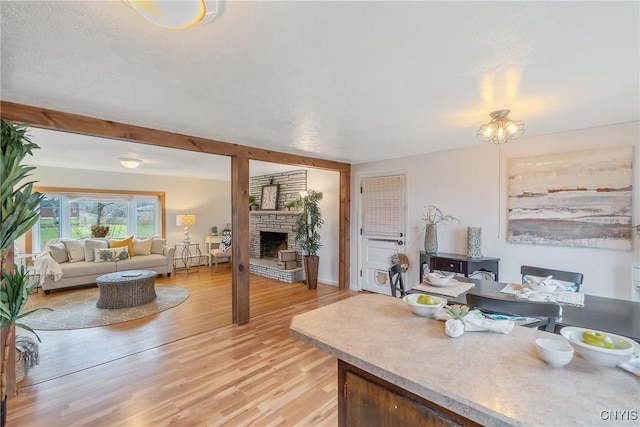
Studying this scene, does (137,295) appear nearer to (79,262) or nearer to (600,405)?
(79,262)

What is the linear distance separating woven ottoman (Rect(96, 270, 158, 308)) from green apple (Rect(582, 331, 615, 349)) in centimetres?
494

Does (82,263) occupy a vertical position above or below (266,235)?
below

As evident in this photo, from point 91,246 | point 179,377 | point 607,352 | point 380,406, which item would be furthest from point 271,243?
point 607,352

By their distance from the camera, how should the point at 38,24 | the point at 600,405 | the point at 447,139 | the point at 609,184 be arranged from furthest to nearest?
the point at 447,139 → the point at 609,184 → the point at 38,24 → the point at 600,405

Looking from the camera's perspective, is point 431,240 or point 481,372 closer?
point 481,372

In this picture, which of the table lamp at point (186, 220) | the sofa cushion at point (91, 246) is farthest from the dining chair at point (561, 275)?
the sofa cushion at point (91, 246)

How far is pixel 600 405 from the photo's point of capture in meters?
0.78

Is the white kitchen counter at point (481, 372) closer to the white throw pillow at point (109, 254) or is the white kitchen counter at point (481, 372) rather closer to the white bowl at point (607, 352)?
the white bowl at point (607, 352)

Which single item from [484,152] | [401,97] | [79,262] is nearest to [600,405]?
[401,97]

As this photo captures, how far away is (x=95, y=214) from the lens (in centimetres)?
623

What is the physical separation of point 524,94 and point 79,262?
23.1 feet

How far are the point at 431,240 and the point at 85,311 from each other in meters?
4.96

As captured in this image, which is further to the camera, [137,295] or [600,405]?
[137,295]

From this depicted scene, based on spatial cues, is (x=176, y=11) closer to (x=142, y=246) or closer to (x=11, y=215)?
(x=11, y=215)
